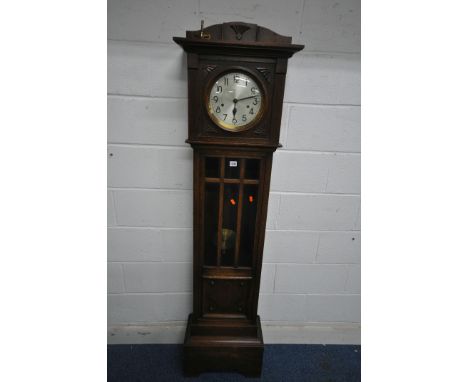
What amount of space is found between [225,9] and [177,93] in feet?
1.27

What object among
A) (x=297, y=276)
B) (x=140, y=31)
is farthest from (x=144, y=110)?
(x=297, y=276)

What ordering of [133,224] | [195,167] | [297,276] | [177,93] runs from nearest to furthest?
[195,167] → [177,93] → [133,224] → [297,276]

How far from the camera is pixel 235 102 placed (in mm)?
1027

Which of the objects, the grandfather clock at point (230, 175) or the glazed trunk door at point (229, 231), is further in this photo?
the glazed trunk door at point (229, 231)

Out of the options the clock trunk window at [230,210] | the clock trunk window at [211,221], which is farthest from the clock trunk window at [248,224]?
the clock trunk window at [211,221]

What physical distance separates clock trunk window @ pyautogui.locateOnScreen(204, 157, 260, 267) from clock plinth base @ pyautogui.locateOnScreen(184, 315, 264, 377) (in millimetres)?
325

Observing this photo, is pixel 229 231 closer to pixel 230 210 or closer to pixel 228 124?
pixel 230 210

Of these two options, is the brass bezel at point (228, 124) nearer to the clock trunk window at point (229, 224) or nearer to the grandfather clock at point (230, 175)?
the grandfather clock at point (230, 175)

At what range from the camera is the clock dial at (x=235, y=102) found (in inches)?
39.5

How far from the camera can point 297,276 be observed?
58.8 inches

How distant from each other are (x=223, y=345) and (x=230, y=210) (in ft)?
2.17

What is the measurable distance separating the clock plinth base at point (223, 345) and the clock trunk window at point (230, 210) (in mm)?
325

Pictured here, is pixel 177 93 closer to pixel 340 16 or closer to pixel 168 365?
pixel 340 16

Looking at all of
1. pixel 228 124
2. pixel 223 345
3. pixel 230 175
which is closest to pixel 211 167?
pixel 230 175
